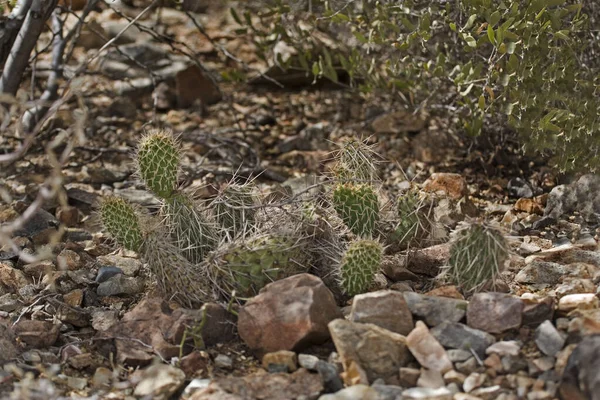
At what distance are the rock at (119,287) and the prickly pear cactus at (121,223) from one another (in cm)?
21

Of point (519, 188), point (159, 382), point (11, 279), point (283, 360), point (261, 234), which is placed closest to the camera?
point (159, 382)

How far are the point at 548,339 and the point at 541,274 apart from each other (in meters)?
0.67

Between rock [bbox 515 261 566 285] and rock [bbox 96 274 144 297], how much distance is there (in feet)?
4.93

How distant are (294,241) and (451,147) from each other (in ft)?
6.90

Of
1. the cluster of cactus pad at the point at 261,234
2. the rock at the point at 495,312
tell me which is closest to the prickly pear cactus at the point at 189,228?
the cluster of cactus pad at the point at 261,234

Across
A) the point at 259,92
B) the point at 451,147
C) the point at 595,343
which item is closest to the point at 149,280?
the point at 595,343

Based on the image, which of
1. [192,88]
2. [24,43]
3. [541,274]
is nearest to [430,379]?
[541,274]

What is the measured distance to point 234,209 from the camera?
3.59m

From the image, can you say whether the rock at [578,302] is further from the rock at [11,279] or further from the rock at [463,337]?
the rock at [11,279]

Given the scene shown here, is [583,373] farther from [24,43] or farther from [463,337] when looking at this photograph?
[24,43]

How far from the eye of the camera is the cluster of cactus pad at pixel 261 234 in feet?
10.7

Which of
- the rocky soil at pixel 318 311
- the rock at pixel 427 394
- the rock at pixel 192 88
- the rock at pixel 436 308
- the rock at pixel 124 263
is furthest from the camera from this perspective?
the rock at pixel 192 88

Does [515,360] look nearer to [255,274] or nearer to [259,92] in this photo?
[255,274]

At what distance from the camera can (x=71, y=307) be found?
3471 mm
